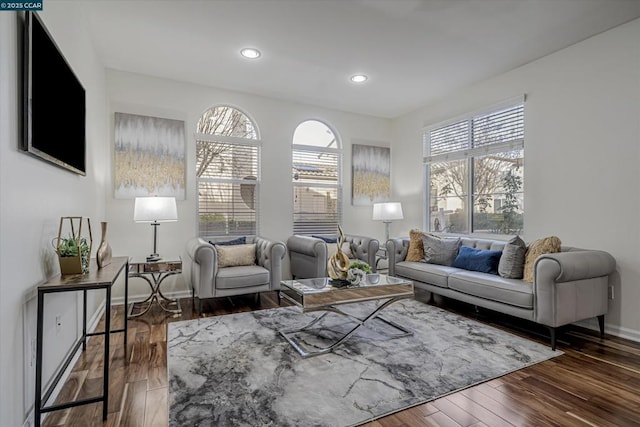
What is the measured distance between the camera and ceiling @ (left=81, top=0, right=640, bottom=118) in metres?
Answer: 2.79

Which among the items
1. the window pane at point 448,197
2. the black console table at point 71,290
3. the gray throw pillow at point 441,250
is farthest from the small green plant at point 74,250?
the window pane at point 448,197

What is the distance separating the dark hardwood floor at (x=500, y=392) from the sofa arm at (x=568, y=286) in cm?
27

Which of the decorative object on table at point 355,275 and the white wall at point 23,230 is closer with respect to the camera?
the white wall at point 23,230

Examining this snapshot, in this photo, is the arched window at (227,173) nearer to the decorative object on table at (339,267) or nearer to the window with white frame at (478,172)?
the decorative object on table at (339,267)

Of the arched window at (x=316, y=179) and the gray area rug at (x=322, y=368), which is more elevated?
the arched window at (x=316, y=179)

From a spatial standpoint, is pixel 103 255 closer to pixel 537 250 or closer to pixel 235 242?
pixel 235 242

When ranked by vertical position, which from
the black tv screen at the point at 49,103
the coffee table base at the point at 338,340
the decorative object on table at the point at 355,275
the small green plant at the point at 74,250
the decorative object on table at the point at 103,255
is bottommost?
the coffee table base at the point at 338,340

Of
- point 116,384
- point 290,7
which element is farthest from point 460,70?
point 116,384

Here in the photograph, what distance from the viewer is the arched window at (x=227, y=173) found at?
4.53m

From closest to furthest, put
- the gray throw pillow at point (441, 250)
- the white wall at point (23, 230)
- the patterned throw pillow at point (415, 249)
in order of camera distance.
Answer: the white wall at point (23, 230), the gray throw pillow at point (441, 250), the patterned throw pillow at point (415, 249)

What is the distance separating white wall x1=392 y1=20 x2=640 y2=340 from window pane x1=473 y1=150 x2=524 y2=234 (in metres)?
0.16

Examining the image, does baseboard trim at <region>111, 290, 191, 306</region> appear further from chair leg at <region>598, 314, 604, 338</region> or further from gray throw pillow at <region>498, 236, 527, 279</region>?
chair leg at <region>598, 314, 604, 338</region>

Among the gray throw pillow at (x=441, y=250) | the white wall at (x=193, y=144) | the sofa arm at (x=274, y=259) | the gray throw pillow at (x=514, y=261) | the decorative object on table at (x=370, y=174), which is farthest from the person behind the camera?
the decorative object on table at (x=370, y=174)

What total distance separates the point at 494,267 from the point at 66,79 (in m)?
4.02
